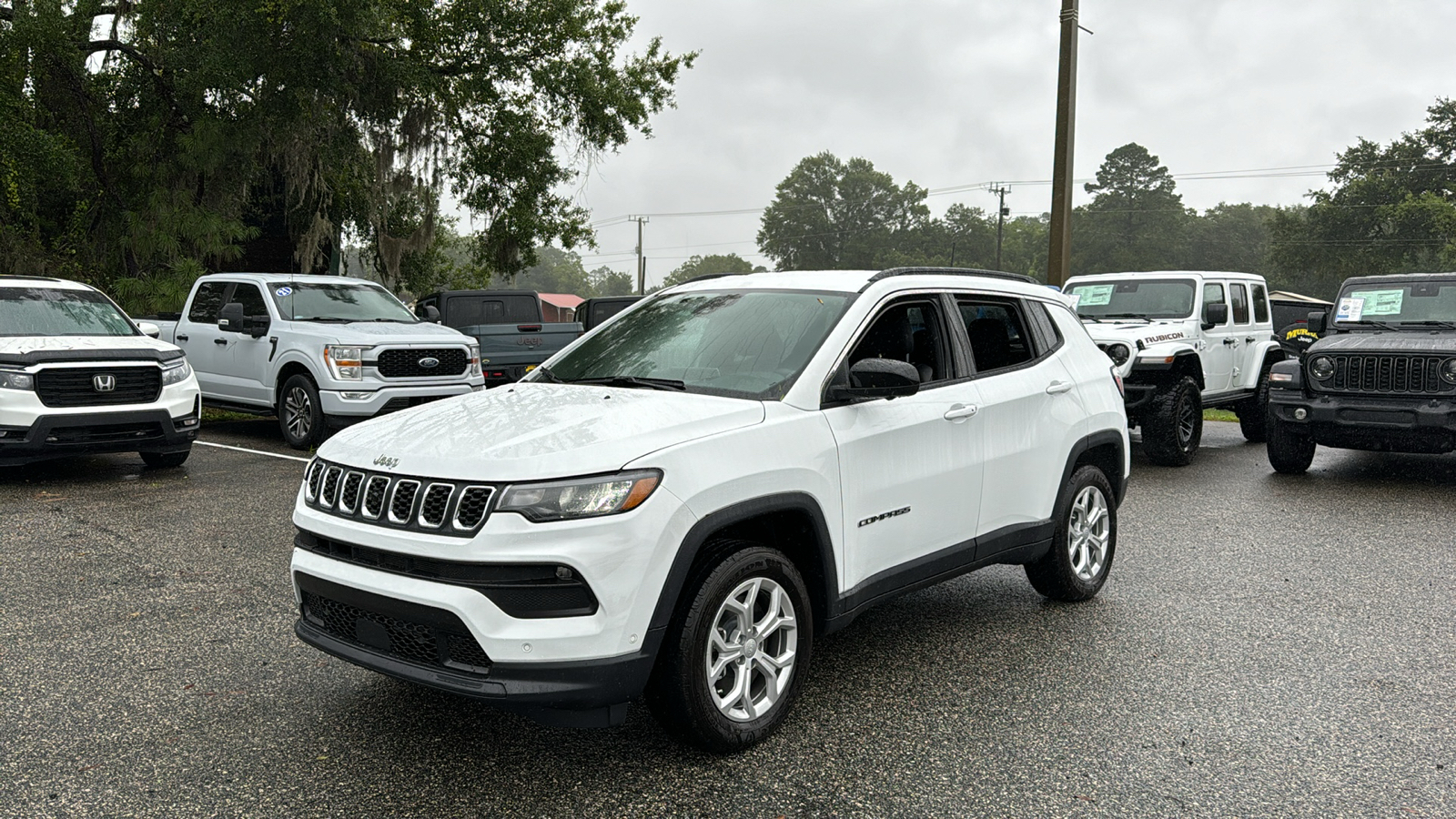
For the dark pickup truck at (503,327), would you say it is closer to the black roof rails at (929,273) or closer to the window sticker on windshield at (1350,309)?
the window sticker on windshield at (1350,309)

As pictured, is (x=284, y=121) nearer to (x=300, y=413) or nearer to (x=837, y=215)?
(x=300, y=413)

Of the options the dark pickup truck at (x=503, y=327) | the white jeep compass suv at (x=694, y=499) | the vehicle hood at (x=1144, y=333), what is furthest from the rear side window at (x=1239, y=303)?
the white jeep compass suv at (x=694, y=499)

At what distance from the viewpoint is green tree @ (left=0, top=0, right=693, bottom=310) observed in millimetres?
16203

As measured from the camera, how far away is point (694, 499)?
Answer: 349 cm

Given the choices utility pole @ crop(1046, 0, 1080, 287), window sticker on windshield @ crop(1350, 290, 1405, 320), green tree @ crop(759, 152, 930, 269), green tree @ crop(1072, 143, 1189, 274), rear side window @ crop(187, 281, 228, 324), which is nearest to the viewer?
window sticker on windshield @ crop(1350, 290, 1405, 320)

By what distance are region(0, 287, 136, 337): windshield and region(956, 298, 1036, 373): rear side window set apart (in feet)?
27.0

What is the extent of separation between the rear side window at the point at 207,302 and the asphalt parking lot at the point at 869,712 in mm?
6507

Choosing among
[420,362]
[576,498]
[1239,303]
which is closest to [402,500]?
[576,498]

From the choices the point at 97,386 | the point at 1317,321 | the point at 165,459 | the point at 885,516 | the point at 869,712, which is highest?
the point at 1317,321

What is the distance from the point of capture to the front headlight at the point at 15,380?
8.70 meters

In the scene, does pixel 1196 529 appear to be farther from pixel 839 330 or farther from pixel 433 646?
pixel 433 646

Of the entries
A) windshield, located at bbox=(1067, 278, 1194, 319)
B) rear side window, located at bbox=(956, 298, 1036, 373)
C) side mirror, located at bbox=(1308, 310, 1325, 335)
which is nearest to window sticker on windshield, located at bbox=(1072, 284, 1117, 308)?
windshield, located at bbox=(1067, 278, 1194, 319)

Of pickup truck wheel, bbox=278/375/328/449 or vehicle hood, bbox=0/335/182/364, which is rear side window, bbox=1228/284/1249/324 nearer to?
pickup truck wheel, bbox=278/375/328/449

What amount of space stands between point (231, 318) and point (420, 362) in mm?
2364
